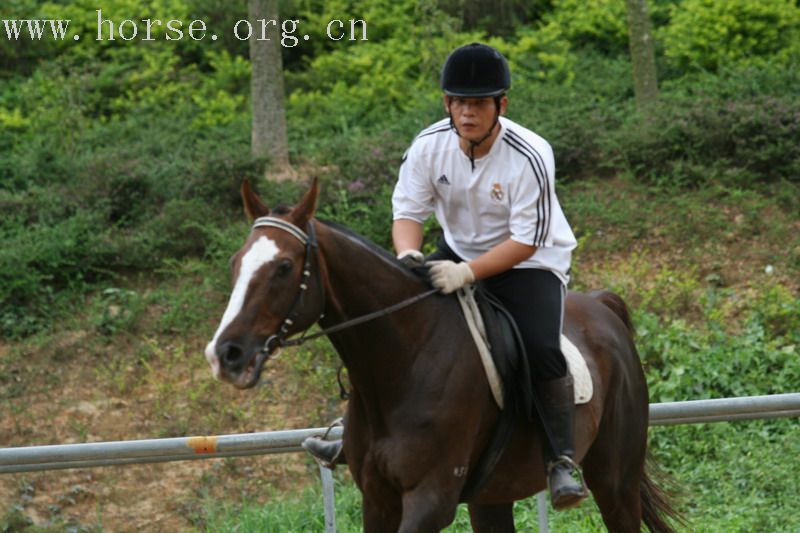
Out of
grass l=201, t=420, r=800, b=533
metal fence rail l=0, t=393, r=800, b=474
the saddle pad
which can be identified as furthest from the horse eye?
grass l=201, t=420, r=800, b=533

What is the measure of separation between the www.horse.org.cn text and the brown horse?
13.8 meters

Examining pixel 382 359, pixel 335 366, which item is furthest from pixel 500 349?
pixel 335 366

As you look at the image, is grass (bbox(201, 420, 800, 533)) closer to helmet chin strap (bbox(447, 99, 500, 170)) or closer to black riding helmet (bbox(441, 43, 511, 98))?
helmet chin strap (bbox(447, 99, 500, 170))

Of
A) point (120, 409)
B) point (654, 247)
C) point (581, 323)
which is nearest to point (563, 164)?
point (654, 247)

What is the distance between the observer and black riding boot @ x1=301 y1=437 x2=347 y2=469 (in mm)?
5465

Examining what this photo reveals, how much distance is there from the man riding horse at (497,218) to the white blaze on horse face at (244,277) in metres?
0.96

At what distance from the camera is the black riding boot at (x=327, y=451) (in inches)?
215

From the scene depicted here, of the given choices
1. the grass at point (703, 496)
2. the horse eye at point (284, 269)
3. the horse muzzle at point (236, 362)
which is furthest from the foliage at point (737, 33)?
the horse muzzle at point (236, 362)

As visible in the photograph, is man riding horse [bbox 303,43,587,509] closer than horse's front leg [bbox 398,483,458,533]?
No

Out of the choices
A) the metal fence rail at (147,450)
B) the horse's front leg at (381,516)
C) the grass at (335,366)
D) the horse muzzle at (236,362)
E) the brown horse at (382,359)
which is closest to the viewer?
the horse muzzle at (236,362)

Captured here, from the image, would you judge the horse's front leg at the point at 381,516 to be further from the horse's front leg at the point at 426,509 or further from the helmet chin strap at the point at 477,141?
the helmet chin strap at the point at 477,141

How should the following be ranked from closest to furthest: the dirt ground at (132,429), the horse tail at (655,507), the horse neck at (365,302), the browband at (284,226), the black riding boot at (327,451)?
1. the browband at (284,226)
2. the horse neck at (365,302)
3. the black riding boot at (327,451)
4. the horse tail at (655,507)
5. the dirt ground at (132,429)

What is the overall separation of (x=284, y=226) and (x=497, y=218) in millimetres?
1233

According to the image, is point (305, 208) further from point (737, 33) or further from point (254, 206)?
point (737, 33)
